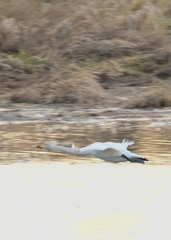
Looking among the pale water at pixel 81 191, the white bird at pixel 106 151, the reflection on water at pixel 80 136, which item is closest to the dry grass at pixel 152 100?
the reflection on water at pixel 80 136

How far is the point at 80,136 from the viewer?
954 centimetres

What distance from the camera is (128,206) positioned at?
695cm

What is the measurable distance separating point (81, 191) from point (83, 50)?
20.5 feet

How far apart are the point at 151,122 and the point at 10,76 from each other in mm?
2798

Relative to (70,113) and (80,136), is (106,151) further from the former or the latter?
(70,113)

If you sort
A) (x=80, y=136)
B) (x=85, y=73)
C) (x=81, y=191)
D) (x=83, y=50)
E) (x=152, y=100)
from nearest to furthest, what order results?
(x=81, y=191)
(x=80, y=136)
(x=152, y=100)
(x=85, y=73)
(x=83, y=50)

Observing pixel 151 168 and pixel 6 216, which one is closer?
pixel 6 216

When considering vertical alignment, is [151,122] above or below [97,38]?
below

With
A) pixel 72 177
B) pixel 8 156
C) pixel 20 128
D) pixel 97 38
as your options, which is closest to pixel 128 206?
pixel 72 177

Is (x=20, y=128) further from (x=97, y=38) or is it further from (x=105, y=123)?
(x=97, y=38)

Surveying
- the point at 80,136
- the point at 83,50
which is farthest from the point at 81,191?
the point at 83,50

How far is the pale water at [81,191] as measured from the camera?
6438 mm

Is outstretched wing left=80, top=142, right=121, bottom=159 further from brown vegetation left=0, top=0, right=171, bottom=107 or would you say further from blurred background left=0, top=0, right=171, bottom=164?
brown vegetation left=0, top=0, right=171, bottom=107

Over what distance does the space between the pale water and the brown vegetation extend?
2.00 m
